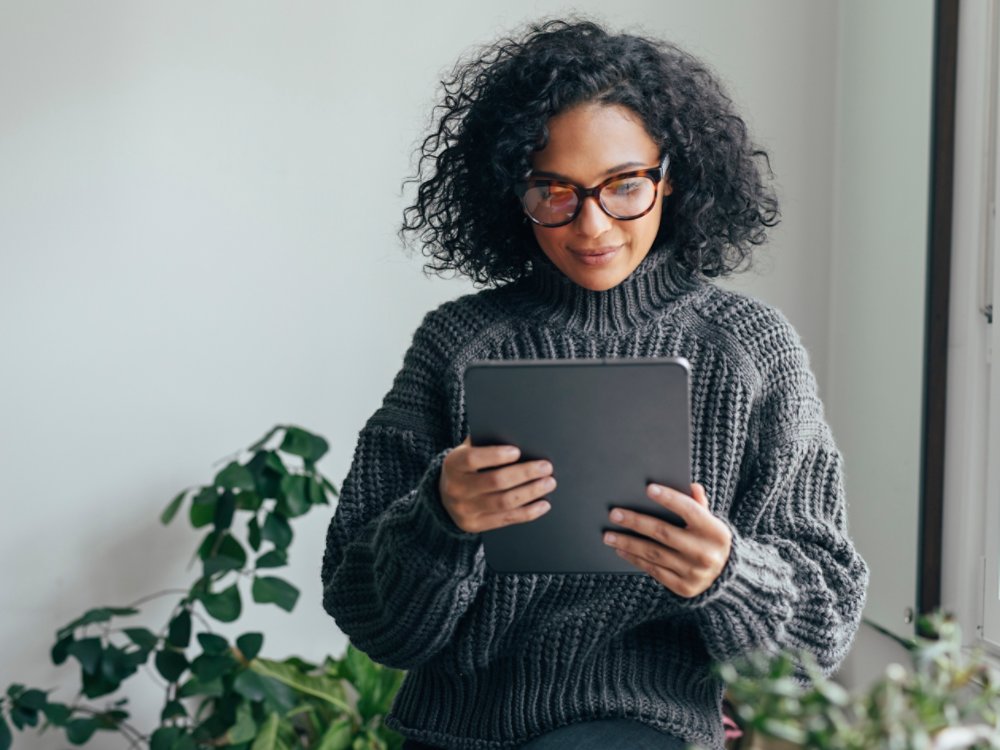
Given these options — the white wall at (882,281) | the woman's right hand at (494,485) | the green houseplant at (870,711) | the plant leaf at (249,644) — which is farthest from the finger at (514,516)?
the plant leaf at (249,644)

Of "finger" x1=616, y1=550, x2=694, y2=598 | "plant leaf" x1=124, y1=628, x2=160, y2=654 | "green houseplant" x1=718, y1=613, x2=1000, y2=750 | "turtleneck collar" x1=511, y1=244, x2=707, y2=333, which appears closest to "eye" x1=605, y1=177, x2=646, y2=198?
"turtleneck collar" x1=511, y1=244, x2=707, y2=333

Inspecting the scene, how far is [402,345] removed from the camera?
232 cm

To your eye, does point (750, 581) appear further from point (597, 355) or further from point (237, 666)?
point (237, 666)

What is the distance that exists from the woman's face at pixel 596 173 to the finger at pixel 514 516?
300 mm

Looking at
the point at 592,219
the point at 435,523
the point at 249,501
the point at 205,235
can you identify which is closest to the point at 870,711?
the point at 435,523

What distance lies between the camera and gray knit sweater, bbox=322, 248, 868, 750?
119 centimetres

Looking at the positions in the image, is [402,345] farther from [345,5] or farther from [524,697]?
[524,697]

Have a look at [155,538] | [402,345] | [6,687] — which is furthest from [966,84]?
[6,687]

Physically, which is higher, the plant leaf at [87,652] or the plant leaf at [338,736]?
the plant leaf at [87,652]

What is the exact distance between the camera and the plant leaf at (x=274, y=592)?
2086 mm

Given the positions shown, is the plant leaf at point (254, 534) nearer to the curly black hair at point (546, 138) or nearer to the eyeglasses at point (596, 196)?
the curly black hair at point (546, 138)

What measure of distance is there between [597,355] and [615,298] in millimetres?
66

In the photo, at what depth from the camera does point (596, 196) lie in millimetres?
1187

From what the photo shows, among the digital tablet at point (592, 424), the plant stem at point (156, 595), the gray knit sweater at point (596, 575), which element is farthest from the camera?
the plant stem at point (156, 595)
